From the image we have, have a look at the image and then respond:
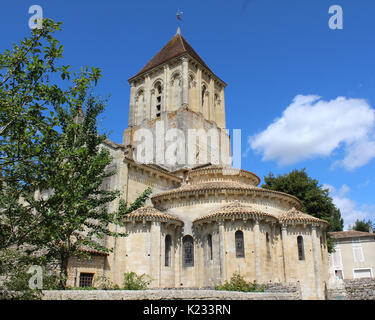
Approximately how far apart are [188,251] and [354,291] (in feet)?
32.3

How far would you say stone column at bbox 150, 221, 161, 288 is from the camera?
21.0 metres

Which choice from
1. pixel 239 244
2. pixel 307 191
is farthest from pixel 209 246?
pixel 307 191

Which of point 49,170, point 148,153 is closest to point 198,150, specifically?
point 148,153

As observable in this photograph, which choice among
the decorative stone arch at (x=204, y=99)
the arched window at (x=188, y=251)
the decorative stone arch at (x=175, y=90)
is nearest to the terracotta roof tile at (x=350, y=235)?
the decorative stone arch at (x=204, y=99)

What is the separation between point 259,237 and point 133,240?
753cm

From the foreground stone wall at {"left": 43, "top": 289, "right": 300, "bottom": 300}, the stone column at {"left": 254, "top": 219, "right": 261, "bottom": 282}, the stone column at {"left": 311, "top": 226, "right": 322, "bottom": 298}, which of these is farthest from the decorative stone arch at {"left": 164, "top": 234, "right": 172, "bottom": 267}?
the stone column at {"left": 311, "top": 226, "right": 322, "bottom": 298}

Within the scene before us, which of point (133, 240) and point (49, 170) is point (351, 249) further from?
point (49, 170)

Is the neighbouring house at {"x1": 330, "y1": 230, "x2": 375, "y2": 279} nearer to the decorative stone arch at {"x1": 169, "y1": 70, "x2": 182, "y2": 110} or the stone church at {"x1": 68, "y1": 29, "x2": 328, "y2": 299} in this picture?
the stone church at {"x1": 68, "y1": 29, "x2": 328, "y2": 299}

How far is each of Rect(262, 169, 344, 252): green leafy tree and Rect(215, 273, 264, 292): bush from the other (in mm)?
16687

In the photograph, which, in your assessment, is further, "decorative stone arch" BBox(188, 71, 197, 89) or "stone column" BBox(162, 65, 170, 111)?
"decorative stone arch" BBox(188, 71, 197, 89)

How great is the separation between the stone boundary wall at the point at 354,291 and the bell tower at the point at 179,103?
17.1 m
